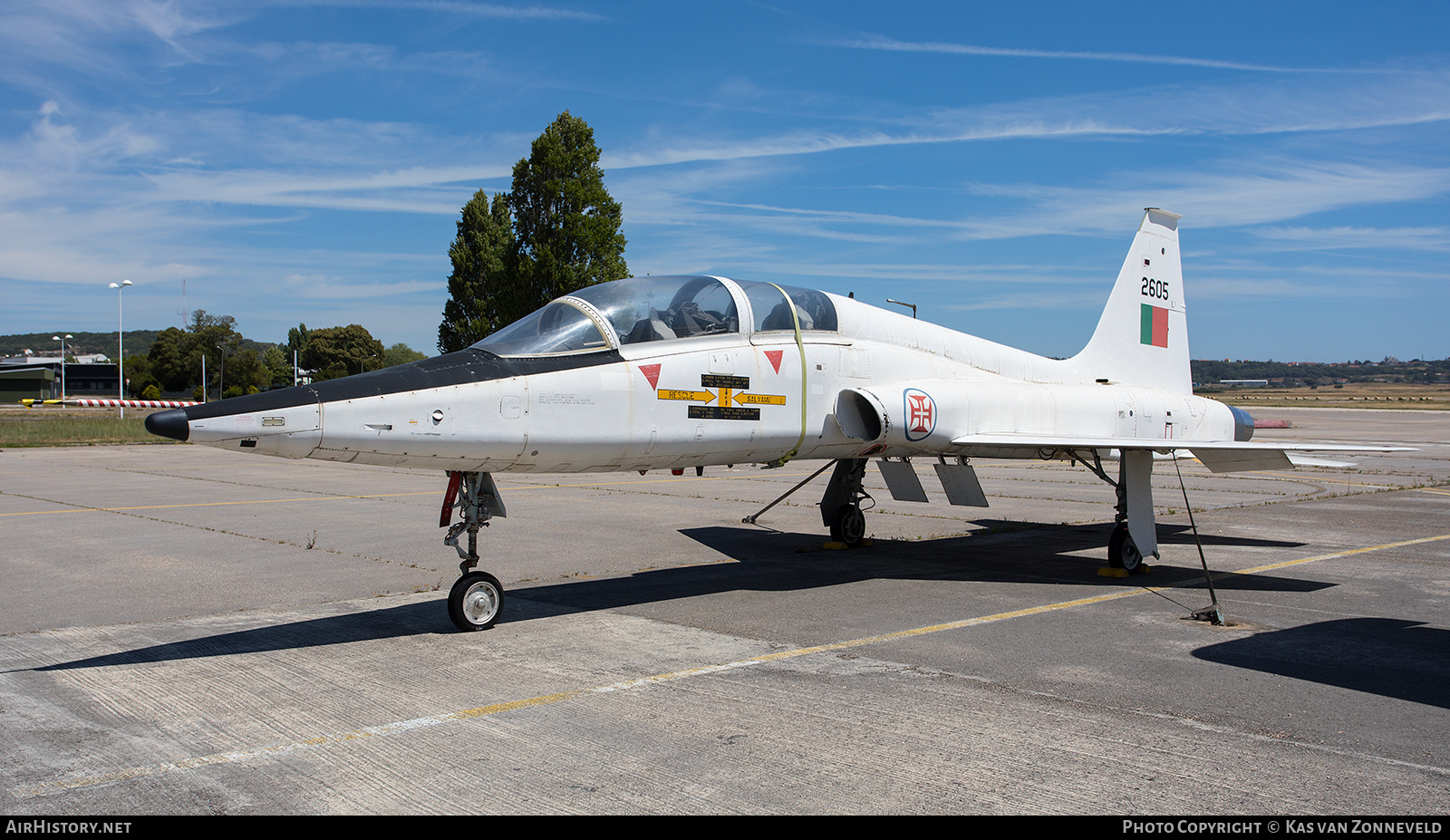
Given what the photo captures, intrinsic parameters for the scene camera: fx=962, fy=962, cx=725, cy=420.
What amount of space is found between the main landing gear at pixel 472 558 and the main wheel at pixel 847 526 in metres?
5.23

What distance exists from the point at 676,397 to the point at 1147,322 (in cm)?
778

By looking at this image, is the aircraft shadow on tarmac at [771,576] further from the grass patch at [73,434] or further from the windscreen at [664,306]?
the grass patch at [73,434]

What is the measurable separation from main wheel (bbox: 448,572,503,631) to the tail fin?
7866 mm

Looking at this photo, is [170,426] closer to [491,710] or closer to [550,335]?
[491,710]

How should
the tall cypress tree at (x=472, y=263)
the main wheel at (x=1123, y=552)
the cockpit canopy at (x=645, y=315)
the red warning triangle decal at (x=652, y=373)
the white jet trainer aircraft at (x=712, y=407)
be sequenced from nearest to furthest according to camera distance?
the white jet trainer aircraft at (x=712, y=407), the cockpit canopy at (x=645, y=315), the red warning triangle decal at (x=652, y=373), the main wheel at (x=1123, y=552), the tall cypress tree at (x=472, y=263)

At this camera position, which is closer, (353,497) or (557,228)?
(353,497)

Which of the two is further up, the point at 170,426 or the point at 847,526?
the point at 170,426

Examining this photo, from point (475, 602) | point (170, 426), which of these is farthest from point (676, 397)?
point (170, 426)

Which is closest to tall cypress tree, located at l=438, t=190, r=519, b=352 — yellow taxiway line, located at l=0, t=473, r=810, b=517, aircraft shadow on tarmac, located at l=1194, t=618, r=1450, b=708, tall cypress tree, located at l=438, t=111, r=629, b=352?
tall cypress tree, located at l=438, t=111, r=629, b=352

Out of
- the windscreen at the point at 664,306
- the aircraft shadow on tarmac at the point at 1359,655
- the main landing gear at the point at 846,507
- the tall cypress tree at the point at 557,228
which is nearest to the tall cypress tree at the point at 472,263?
the tall cypress tree at the point at 557,228

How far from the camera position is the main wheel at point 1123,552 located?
9617 millimetres

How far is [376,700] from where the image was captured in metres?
5.41

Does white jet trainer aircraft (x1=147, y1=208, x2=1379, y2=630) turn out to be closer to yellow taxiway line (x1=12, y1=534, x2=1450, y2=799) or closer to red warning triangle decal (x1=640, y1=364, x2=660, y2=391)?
red warning triangle decal (x1=640, y1=364, x2=660, y2=391)

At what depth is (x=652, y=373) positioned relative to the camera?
747cm
